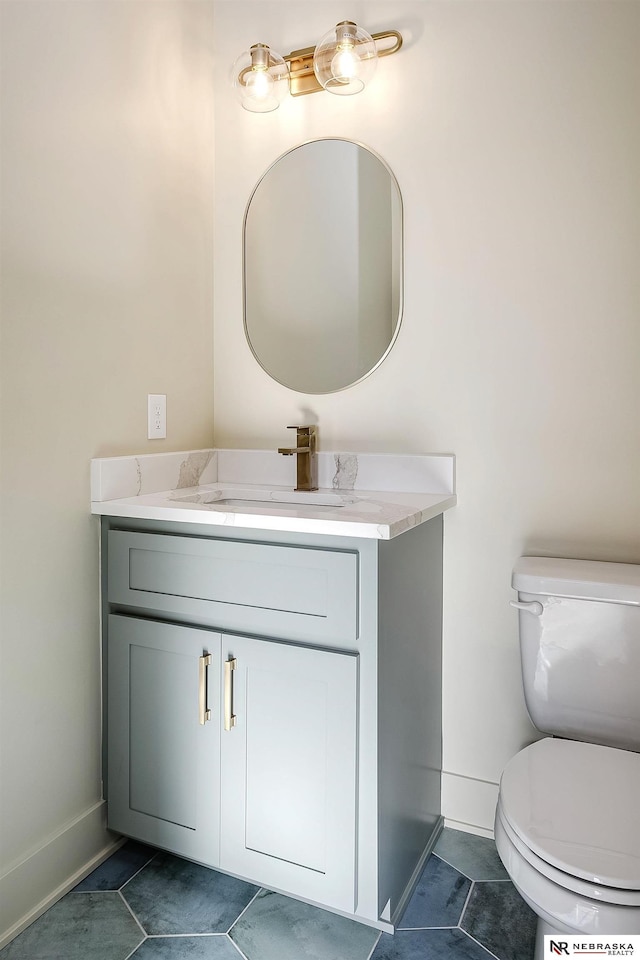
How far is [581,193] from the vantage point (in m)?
1.56

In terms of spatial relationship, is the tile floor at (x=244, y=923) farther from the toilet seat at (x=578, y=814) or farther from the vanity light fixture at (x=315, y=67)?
the vanity light fixture at (x=315, y=67)

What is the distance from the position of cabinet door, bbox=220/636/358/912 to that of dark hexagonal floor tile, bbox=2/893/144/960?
243 millimetres

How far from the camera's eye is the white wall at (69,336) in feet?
4.52

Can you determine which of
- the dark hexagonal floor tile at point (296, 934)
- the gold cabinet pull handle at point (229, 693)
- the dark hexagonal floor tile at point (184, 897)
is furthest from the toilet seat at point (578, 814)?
the dark hexagonal floor tile at point (184, 897)

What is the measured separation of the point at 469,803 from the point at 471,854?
13 centimetres

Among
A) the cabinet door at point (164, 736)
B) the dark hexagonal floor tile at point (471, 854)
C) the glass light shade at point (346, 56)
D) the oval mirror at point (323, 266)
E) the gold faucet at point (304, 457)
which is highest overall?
→ the glass light shade at point (346, 56)

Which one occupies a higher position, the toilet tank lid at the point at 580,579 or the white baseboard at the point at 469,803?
the toilet tank lid at the point at 580,579

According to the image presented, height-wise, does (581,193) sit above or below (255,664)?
above

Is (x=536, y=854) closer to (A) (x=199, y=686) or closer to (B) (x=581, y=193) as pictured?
(A) (x=199, y=686)

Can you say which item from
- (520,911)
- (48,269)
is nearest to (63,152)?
(48,269)

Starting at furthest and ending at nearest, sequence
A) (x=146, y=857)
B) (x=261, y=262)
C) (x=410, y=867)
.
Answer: (x=261, y=262)
(x=146, y=857)
(x=410, y=867)

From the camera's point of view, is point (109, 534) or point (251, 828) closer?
point (251, 828)

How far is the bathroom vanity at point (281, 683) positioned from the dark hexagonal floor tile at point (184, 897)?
Answer: 9 centimetres

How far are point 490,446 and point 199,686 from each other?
3.12ft
